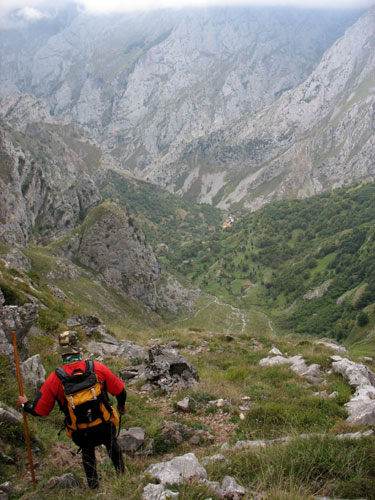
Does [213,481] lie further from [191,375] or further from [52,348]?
[52,348]

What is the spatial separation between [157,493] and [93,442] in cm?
129

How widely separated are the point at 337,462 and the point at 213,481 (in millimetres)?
1913

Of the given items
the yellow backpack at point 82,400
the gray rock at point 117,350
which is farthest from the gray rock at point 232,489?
the gray rock at point 117,350

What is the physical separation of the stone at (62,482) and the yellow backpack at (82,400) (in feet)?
2.61

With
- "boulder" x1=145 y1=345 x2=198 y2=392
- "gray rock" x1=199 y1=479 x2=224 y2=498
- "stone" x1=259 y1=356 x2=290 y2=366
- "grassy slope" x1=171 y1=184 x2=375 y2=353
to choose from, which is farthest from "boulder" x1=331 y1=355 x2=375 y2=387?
"grassy slope" x1=171 y1=184 x2=375 y2=353

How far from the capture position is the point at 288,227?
450 ft

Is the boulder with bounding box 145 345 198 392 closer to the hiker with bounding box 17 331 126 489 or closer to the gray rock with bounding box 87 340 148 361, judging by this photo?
the gray rock with bounding box 87 340 148 361

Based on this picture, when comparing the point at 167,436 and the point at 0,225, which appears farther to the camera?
the point at 0,225

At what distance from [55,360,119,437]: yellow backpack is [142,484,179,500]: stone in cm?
112

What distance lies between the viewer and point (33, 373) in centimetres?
788

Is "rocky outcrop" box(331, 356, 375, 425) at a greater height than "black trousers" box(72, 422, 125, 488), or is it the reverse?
"black trousers" box(72, 422, 125, 488)

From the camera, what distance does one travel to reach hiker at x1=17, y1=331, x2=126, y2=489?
464 cm

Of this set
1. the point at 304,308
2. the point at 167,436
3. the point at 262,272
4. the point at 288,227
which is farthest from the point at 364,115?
the point at 167,436

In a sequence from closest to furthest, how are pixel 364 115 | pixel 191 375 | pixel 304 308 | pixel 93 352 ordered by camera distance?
pixel 191 375, pixel 93 352, pixel 304 308, pixel 364 115
